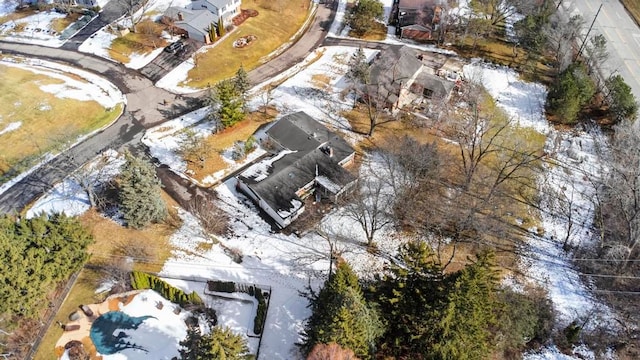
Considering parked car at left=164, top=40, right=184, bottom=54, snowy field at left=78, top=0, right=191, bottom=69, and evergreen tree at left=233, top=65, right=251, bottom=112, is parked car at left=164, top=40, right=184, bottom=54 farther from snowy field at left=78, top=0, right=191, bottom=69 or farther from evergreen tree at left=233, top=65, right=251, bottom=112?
evergreen tree at left=233, top=65, right=251, bottom=112

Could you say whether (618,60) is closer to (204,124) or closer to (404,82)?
(404,82)

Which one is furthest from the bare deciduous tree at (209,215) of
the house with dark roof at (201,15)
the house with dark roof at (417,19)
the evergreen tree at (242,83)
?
the house with dark roof at (417,19)

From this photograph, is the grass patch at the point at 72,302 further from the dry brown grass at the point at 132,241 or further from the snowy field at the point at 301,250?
the snowy field at the point at 301,250

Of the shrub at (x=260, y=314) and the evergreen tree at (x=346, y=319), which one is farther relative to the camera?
the shrub at (x=260, y=314)

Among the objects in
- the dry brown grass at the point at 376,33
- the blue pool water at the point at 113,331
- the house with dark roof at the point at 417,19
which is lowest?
the blue pool water at the point at 113,331

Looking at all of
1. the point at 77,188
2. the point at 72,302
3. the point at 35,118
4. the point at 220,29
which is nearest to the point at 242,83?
the point at 220,29

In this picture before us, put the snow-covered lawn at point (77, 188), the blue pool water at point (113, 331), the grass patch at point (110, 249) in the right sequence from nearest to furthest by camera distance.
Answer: the blue pool water at point (113, 331), the grass patch at point (110, 249), the snow-covered lawn at point (77, 188)

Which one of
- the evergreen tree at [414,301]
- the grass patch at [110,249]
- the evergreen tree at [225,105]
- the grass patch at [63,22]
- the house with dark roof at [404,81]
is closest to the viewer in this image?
the evergreen tree at [414,301]
